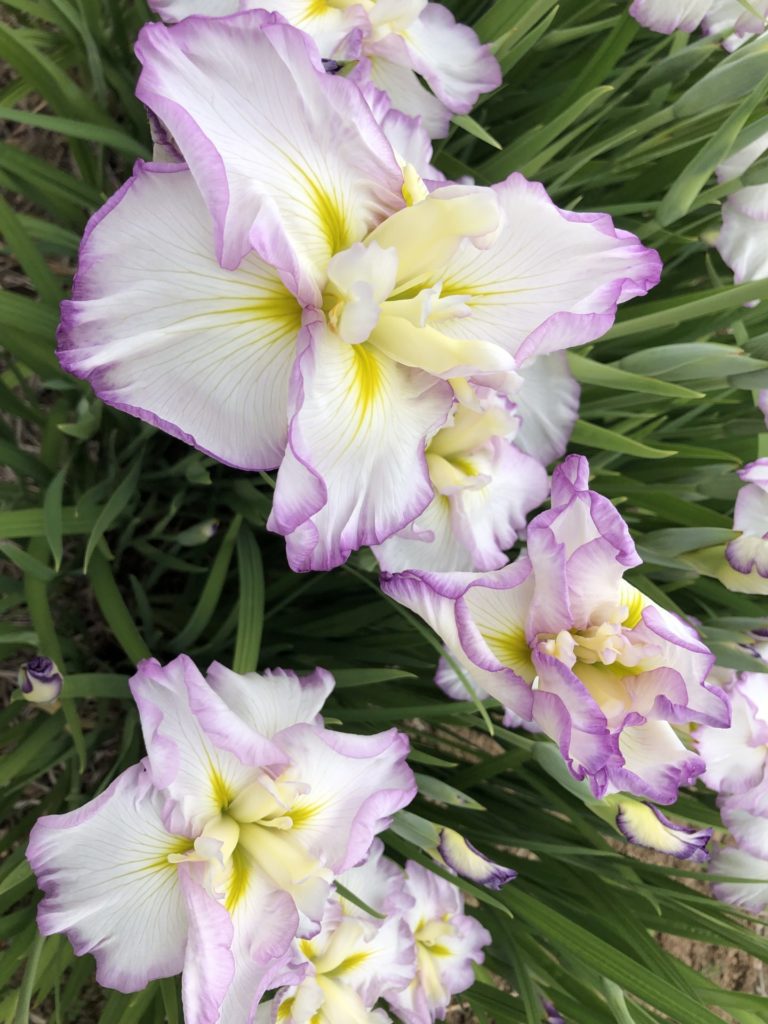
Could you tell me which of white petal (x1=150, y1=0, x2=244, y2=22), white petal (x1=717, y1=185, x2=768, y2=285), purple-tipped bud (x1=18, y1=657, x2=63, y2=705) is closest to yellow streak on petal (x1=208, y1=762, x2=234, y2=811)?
purple-tipped bud (x1=18, y1=657, x2=63, y2=705)

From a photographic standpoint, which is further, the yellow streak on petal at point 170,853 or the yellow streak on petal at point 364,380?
the yellow streak on petal at point 170,853

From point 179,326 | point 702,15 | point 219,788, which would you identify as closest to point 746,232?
point 702,15

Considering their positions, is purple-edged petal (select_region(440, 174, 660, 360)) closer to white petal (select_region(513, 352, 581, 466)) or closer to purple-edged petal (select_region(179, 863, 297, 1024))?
white petal (select_region(513, 352, 581, 466))

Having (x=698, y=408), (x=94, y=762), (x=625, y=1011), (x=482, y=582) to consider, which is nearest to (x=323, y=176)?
(x=482, y=582)

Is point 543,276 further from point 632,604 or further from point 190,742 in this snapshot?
point 190,742

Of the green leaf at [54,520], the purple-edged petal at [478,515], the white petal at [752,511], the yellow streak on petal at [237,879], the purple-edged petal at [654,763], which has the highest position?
the white petal at [752,511]

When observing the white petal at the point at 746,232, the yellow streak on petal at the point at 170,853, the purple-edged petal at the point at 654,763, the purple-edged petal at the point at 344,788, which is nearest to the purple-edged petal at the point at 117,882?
the yellow streak on petal at the point at 170,853

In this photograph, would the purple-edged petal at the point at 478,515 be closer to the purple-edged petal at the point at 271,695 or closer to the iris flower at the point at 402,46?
the purple-edged petal at the point at 271,695

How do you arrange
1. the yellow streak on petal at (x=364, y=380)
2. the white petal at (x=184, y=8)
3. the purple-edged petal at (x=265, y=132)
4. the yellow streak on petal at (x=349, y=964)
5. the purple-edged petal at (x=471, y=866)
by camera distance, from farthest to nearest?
the yellow streak on petal at (x=349, y=964), the purple-edged petal at (x=471, y=866), the white petal at (x=184, y=8), the yellow streak on petal at (x=364, y=380), the purple-edged petal at (x=265, y=132)
